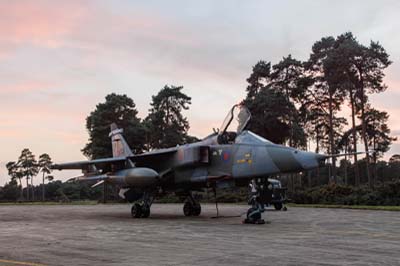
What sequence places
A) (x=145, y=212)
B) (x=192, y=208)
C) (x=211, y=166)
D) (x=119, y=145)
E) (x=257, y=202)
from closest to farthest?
(x=257, y=202) < (x=211, y=166) < (x=145, y=212) < (x=192, y=208) < (x=119, y=145)

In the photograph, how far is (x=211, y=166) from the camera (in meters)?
17.6

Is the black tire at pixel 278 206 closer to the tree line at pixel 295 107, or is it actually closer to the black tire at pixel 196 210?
the black tire at pixel 196 210

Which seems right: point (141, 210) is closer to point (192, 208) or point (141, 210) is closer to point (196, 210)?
point (192, 208)

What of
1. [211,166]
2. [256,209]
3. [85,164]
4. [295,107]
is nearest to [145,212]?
[85,164]

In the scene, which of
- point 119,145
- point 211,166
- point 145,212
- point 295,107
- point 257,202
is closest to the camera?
point 257,202

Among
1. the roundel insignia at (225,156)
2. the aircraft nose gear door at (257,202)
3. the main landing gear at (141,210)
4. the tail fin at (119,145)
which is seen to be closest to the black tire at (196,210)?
the main landing gear at (141,210)

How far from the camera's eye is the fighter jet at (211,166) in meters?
15.0

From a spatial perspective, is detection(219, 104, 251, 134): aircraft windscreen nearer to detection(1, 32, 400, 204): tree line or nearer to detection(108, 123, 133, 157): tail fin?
detection(108, 123, 133, 157): tail fin

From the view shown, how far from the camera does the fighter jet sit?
49.3 ft

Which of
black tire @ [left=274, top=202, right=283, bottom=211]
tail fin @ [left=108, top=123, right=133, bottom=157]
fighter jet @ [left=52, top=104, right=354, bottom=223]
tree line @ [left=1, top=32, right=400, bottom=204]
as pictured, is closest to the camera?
fighter jet @ [left=52, top=104, right=354, bottom=223]

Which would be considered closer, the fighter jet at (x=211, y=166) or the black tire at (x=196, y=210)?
the fighter jet at (x=211, y=166)

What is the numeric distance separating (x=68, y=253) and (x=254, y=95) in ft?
166

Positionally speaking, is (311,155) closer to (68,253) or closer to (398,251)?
(398,251)

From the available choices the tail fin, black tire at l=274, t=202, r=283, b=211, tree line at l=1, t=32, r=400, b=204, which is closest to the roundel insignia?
black tire at l=274, t=202, r=283, b=211
